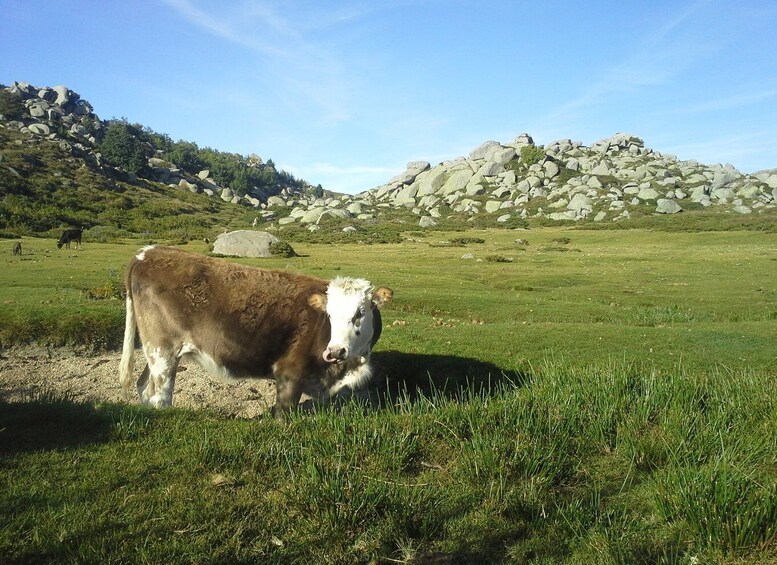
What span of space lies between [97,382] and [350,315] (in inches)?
314

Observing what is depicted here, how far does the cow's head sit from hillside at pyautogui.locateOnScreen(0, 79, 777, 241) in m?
58.5

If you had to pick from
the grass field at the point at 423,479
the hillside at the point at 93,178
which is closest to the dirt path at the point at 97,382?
the grass field at the point at 423,479

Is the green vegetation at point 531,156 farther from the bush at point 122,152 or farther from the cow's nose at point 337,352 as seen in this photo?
the cow's nose at point 337,352

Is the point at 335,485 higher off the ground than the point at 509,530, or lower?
higher

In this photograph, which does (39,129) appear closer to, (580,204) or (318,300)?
(580,204)

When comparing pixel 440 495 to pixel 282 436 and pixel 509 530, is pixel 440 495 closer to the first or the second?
pixel 509 530

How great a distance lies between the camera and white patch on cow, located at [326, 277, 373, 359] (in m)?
9.48

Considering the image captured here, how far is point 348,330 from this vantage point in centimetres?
957

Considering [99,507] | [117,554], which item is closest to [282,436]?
[99,507]

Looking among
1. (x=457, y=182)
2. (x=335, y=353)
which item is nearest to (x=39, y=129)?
(x=457, y=182)

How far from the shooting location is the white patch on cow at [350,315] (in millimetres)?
9477

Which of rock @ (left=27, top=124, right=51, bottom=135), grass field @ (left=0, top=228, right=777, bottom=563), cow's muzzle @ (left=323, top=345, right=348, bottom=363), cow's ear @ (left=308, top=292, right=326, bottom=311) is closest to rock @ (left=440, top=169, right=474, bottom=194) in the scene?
rock @ (left=27, top=124, right=51, bottom=135)

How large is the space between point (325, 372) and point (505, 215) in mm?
A: 113385

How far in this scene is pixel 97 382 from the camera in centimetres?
1370
